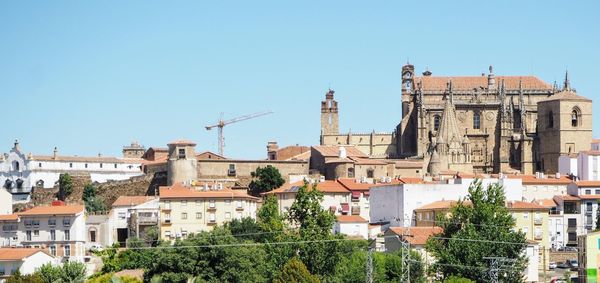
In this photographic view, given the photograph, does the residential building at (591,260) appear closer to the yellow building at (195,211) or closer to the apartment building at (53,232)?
the yellow building at (195,211)

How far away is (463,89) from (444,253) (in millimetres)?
62361

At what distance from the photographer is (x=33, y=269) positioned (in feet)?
265

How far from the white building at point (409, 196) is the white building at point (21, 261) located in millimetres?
22558

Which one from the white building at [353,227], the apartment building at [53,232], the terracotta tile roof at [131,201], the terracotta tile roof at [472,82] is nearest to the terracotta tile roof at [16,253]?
the apartment building at [53,232]

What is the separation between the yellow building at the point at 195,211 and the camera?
95625 mm

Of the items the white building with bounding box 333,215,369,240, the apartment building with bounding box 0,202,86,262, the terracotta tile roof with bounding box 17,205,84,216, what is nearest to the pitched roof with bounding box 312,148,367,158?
the white building with bounding box 333,215,369,240

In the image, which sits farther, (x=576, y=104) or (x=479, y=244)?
(x=576, y=104)

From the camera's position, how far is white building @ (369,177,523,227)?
3600 inches

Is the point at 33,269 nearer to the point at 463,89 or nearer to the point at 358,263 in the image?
the point at 358,263

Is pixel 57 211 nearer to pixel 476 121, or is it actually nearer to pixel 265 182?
pixel 265 182

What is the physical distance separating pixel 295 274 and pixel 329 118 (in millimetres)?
73164

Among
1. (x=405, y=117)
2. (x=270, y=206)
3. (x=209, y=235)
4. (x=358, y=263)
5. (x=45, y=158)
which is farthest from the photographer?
(x=405, y=117)

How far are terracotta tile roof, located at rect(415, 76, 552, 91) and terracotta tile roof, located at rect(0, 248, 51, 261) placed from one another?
57.8 m

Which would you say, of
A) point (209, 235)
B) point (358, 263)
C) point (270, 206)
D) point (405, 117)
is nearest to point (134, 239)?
point (270, 206)
